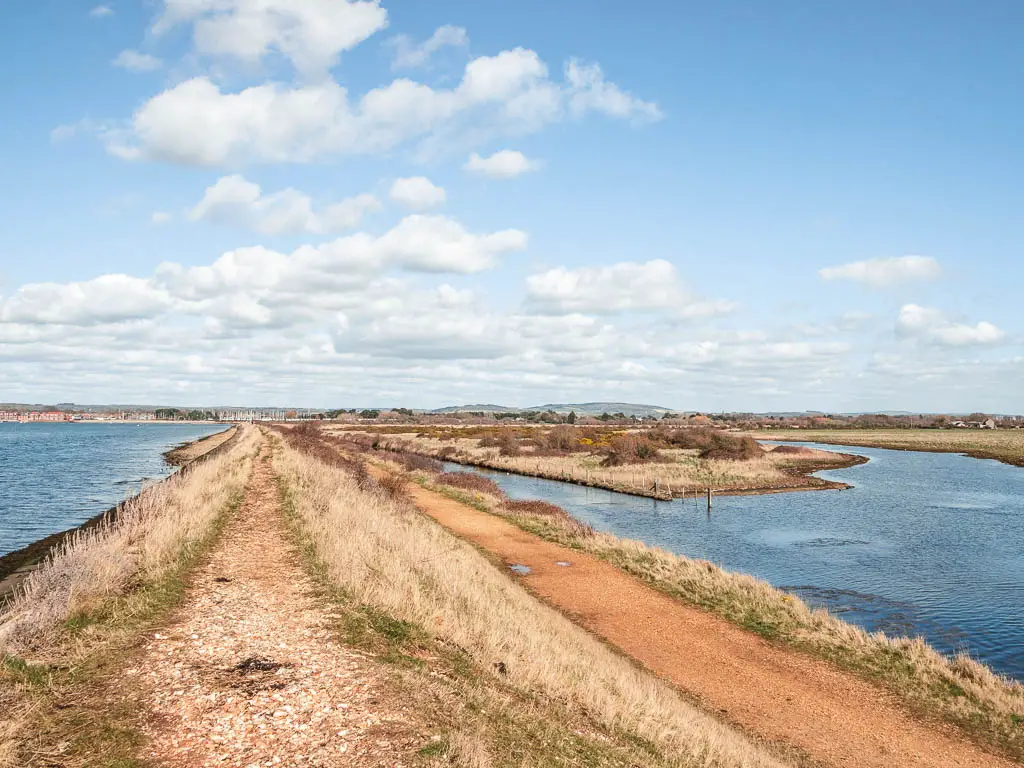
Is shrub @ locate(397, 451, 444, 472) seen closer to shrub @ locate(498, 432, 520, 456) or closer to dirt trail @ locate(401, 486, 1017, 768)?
shrub @ locate(498, 432, 520, 456)

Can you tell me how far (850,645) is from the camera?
16.4 m

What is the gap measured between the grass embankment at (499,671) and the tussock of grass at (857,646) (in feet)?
16.5

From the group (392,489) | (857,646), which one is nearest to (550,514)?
(392,489)

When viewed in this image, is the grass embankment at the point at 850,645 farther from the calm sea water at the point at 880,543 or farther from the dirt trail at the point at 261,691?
the dirt trail at the point at 261,691

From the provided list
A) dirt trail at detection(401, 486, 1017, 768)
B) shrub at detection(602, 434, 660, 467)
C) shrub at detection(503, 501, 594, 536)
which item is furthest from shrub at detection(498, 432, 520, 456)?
dirt trail at detection(401, 486, 1017, 768)

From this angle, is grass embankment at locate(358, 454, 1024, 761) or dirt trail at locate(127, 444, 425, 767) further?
grass embankment at locate(358, 454, 1024, 761)

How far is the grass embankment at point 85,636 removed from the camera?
6.60 meters

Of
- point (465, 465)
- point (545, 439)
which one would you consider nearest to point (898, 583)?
point (465, 465)

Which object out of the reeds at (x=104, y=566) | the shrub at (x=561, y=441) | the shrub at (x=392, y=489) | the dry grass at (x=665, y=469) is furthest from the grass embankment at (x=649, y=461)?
the reeds at (x=104, y=566)

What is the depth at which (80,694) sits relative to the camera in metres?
7.77

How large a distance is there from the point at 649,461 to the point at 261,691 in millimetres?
59973

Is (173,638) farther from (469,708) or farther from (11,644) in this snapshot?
(469,708)

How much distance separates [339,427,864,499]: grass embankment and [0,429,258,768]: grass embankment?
37315 mm

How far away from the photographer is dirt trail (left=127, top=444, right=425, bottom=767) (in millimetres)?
6762
